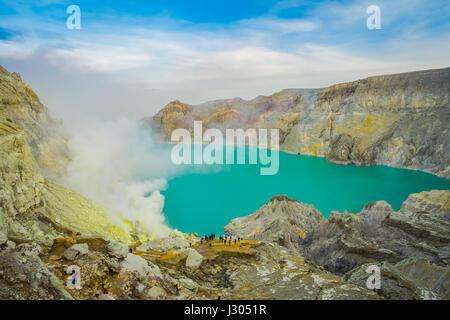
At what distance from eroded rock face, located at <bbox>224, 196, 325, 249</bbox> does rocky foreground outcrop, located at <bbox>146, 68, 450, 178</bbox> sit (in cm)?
3343

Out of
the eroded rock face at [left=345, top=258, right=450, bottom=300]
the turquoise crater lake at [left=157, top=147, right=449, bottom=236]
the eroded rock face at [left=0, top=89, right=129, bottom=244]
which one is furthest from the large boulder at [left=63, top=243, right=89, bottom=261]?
the turquoise crater lake at [left=157, top=147, right=449, bottom=236]

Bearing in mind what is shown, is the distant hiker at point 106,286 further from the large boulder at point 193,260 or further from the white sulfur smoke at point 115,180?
the white sulfur smoke at point 115,180

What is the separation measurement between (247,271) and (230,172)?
3752 cm

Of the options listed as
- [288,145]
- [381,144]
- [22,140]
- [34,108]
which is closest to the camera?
[22,140]

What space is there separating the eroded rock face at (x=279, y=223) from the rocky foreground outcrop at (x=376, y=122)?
33428mm

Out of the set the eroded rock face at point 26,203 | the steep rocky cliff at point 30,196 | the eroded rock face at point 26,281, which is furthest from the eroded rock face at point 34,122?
the eroded rock face at point 26,281

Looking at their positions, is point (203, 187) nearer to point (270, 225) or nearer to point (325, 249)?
point (270, 225)

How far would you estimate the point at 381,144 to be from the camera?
56.2 metres

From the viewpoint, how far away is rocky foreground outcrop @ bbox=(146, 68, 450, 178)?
50406 millimetres

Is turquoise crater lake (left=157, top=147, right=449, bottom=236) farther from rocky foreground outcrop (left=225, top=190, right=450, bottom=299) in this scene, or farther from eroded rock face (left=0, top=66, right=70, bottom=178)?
eroded rock face (left=0, top=66, right=70, bottom=178)

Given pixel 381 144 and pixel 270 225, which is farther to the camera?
pixel 381 144
